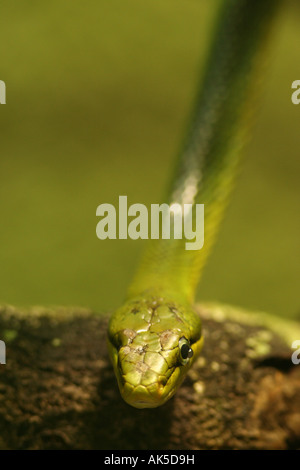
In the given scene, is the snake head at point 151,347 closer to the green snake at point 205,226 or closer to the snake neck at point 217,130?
the green snake at point 205,226

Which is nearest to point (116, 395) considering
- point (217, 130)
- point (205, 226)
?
point (205, 226)

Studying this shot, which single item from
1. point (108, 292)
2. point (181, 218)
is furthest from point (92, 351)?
point (108, 292)

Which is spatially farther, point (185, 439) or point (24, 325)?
point (24, 325)

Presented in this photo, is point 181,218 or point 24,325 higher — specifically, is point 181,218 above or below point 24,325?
above

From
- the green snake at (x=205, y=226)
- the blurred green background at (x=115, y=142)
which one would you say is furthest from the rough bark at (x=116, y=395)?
the blurred green background at (x=115, y=142)

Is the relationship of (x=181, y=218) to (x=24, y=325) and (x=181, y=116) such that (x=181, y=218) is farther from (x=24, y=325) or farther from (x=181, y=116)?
(x=181, y=116)

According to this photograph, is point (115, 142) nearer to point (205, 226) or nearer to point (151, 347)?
point (205, 226)

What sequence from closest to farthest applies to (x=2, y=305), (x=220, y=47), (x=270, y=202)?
(x=2, y=305), (x=220, y=47), (x=270, y=202)
